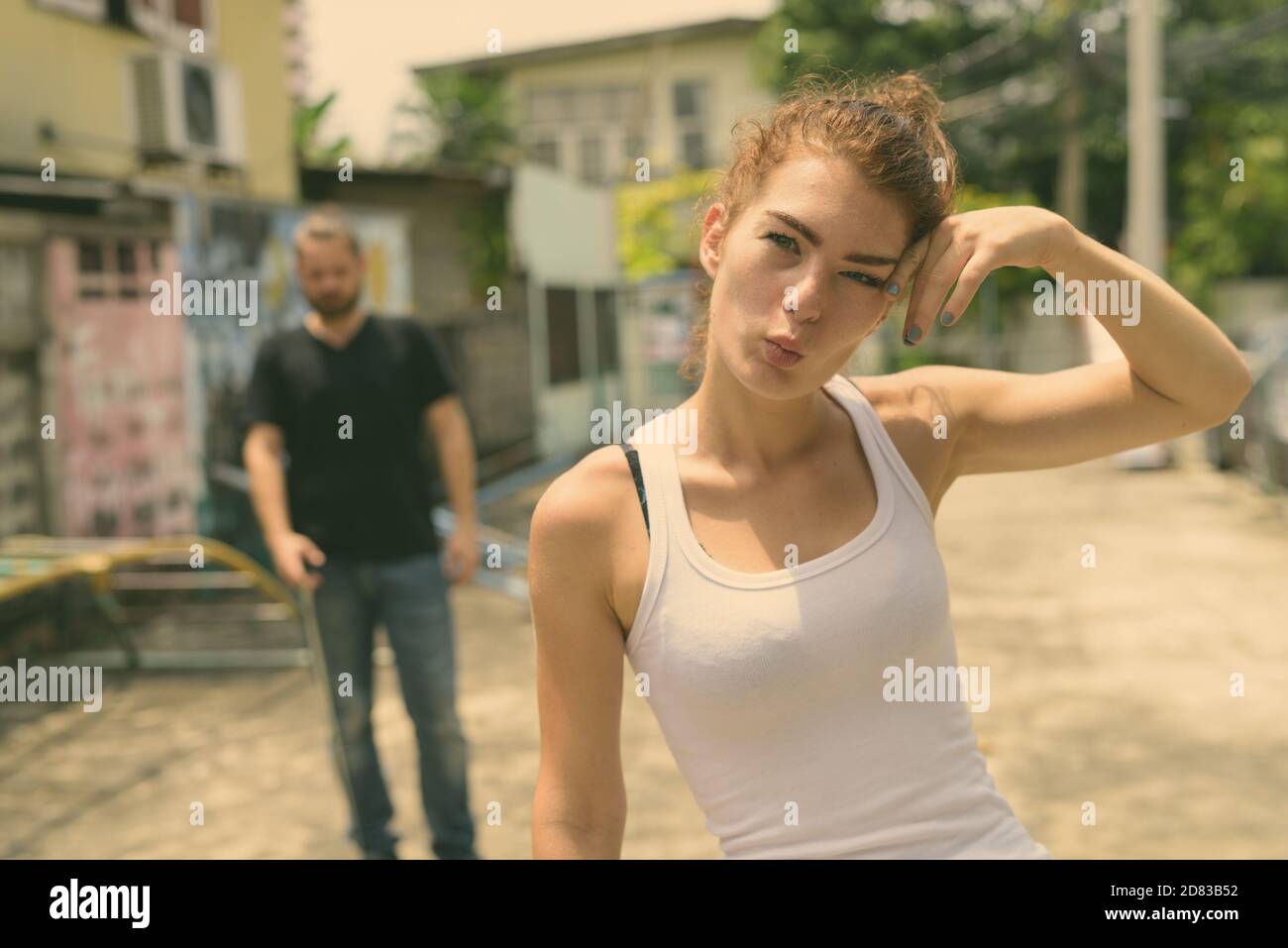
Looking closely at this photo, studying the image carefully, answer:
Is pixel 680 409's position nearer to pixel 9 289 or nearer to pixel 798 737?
pixel 798 737

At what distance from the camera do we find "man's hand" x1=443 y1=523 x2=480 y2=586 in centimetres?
462

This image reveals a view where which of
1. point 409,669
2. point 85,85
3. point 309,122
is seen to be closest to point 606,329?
point 309,122

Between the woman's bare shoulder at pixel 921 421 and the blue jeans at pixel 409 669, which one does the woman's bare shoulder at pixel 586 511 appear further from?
the blue jeans at pixel 409 669

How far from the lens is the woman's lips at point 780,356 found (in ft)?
5.59

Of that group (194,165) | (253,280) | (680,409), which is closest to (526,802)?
(680,409)

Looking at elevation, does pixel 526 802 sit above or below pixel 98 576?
below

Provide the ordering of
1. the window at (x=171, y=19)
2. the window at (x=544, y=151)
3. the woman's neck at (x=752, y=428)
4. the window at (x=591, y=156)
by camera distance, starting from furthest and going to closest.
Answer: the window at (x=544, y=151), the window at (x=591, y=156), the window at (x=171, y=19), the woman's neck at (x=752, y=428)

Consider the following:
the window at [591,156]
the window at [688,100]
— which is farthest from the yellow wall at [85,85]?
the window at [688,100]

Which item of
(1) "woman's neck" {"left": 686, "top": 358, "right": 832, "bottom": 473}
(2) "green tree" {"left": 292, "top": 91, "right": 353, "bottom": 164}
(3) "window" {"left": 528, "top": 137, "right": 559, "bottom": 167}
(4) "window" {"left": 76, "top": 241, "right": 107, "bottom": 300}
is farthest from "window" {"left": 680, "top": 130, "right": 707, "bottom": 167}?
(1) "woman's neck" {"left": 686, "top": 358, "right": 832, "bottom": 473}

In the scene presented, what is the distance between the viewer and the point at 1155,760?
17.5 ft

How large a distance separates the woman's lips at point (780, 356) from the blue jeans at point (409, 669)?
279 centimetres

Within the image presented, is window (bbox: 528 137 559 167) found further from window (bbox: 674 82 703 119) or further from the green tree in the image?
the green tree

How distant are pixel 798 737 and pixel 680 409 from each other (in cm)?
50

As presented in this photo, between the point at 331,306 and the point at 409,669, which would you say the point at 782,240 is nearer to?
the point at 409,669
